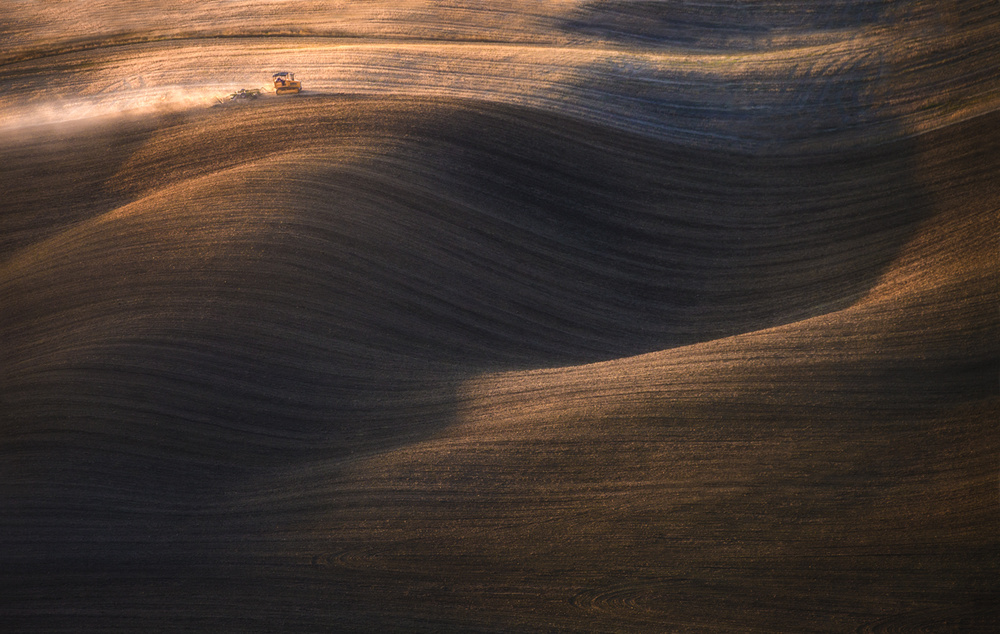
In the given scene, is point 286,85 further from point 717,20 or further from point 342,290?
point 717,20

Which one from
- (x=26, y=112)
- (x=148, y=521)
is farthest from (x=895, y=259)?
(x=26, y=112)

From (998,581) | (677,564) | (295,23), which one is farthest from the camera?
(295,23)

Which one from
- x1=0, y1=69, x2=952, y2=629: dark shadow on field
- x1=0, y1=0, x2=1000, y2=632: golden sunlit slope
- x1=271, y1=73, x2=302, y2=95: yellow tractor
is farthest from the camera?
x1=271, y1=73, x2=302, y2=95: yellow tractor

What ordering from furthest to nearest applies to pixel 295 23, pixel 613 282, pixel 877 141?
1. pixel 295 23
2. pixel 877 141
3. pixel 613 282

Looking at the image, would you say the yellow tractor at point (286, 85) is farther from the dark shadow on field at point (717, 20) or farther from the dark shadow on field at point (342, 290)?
the dark shadow on field at point (717, 20)

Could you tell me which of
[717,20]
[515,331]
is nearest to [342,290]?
[515,331]

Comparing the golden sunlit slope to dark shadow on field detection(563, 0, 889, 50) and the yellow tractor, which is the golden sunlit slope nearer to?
dark shadow on field detection(563, 0, 889, 50)

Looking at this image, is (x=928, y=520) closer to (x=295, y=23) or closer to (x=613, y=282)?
(x=613, y=282)

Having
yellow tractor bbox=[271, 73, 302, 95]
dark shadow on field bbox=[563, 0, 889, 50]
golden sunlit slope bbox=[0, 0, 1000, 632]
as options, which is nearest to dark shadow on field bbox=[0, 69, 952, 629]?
golden sunlit slope bbox=[0, 0, 1000, 632]
